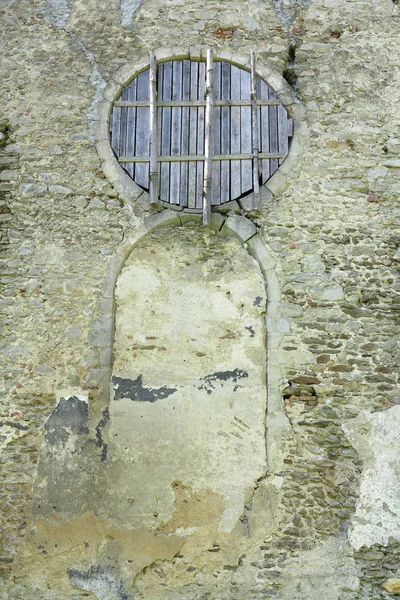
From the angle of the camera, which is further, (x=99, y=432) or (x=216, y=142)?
(x=216, y=142)

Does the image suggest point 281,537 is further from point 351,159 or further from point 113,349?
point 351,159

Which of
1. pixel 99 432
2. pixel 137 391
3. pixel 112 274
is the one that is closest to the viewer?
pixel 99 432

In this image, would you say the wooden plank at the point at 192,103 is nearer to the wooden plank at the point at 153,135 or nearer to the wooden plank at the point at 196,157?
the wooden plank at the point at 153,135

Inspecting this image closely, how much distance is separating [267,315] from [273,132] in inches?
74.6

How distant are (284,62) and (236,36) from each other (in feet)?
1.88

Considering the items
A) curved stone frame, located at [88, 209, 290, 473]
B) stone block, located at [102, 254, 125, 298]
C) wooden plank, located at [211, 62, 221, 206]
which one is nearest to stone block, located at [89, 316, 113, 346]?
curved stone frame, located at [88, 209, 290, 473]

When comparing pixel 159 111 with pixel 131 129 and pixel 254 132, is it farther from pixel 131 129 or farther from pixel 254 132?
pixel 254 132

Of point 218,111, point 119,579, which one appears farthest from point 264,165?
point 119,579

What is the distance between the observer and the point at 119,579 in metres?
6.18

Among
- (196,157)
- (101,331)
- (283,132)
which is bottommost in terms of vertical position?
(101,331)

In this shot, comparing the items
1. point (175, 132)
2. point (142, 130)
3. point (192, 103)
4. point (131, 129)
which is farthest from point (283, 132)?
point (131, 129)

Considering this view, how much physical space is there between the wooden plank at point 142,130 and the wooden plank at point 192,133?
1.39 feet

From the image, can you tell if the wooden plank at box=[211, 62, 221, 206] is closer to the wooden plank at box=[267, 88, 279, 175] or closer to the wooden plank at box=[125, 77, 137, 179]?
the wooden plank at box=[267, 88, 279, 175]

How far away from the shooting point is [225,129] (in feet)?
24.2
